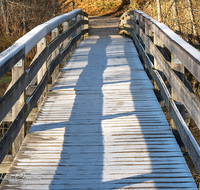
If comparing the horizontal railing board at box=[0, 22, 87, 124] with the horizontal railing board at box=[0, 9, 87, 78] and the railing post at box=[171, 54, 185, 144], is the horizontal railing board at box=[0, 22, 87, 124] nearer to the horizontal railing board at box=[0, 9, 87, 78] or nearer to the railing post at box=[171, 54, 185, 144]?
the horizontal railing board at box=[0, 9, 87, 78]

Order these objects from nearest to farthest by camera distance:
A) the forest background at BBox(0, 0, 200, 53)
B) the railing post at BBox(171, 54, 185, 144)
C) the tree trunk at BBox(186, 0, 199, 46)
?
the railing post at BBox(171, 54, 185, 144) < the tree trunk at BBox(186, 0, 199, 46) < the forest background at BBox(0, 0, 200, 53)

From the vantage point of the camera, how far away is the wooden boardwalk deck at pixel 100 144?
2.93 metres

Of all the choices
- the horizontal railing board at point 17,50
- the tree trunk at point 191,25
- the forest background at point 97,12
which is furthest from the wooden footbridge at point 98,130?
the tree trunk at point 191,25

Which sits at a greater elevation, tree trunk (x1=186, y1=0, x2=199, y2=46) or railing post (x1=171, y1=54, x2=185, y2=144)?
tree trunk (x1=186, y1=0, x2=199, y2=46)

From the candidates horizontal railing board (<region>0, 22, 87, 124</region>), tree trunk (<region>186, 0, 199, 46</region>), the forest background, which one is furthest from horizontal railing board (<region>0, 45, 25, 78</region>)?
tree trunk (<region>186, 0, 199, 46</region>)

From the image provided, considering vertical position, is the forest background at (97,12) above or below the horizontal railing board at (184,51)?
above

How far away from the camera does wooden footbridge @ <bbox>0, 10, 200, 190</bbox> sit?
9.46 ft

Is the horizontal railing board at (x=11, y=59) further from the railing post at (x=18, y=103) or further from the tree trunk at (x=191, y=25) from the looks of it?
the tree trunk at (x=191, y=25)

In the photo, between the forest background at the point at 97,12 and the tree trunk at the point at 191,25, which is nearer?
the tree trunk at the point at 191,25

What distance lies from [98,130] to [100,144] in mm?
369

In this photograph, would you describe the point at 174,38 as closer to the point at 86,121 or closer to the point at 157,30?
the point at 157,30

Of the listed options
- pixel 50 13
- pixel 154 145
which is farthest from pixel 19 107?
pixel 50 13

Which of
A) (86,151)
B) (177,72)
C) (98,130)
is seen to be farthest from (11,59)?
(177,72)

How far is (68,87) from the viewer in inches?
222
